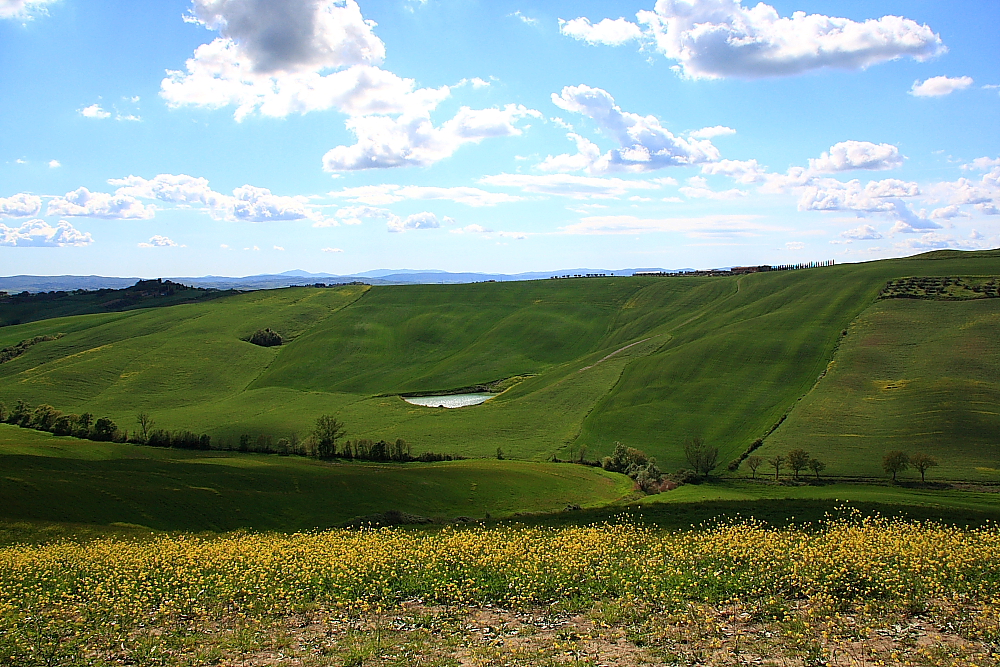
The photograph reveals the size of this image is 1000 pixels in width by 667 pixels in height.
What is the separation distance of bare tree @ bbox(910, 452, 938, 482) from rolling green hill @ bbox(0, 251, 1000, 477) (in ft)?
7.79

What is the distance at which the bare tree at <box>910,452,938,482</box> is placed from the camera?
224ft

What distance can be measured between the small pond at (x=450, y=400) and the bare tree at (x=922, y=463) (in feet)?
241

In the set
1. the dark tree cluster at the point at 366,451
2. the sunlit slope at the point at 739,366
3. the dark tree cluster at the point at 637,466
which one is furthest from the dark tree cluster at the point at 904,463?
the dark tree cluster at the point at 366,451

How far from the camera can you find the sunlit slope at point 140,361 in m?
137

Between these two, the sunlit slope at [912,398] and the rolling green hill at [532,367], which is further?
the rolling green hill at [532,367]

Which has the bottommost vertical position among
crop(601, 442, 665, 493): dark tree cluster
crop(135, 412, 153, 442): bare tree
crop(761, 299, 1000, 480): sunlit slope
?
crop(135, 412, 153, 442): bare tree

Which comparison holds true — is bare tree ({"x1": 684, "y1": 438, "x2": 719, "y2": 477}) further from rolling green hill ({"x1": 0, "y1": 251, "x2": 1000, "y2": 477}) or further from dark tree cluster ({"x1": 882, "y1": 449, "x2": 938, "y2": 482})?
dark tree cluster ({"x1": 882, "y1": 449, "x2": 938, "y2": 482})

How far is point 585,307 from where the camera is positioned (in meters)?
192

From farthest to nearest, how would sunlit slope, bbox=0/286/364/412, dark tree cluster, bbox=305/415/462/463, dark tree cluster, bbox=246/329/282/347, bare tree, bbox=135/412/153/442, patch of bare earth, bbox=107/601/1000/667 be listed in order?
1. dark tree cluster, bbox=246/329/282/347
2. sunlit slope, bbox=0/286/364/412
3. bare tree, bbox=135/412/153/442
4. dark tree cluster, bbox=305/415/462/463
5. patch of bare earth, bbox=107/601/1000/667

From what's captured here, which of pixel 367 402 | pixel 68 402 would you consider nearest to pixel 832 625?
pixel 367 402

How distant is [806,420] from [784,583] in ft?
245

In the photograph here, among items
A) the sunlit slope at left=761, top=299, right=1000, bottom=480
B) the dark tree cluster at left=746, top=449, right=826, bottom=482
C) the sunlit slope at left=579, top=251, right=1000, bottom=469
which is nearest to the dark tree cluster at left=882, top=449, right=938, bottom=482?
the sunlit slope at left=761, top=299, right=1000, bottom=480

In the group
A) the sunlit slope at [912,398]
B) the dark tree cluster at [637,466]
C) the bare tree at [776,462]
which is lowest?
the dark tree cluster at [637,466]

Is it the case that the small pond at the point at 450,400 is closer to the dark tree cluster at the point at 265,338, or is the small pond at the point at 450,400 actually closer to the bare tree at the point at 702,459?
the bare tree at the point at 702,459
